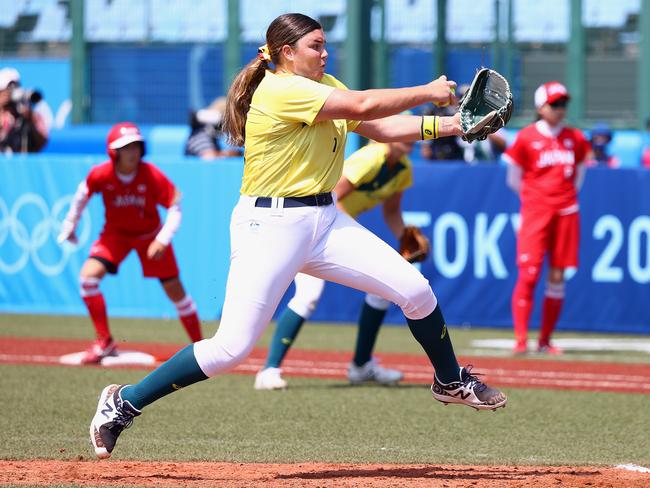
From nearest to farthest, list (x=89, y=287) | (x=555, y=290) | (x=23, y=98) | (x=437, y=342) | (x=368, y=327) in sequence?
(x=437, y=342)
(x=368, y=327)
(x=89, y=287)
(x=555, y=290)
(x=23, y=98)

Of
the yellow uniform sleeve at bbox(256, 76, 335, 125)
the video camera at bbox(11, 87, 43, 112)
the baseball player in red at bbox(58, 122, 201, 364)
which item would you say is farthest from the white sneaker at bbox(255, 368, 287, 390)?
the video camera at bbox(11, 87, 43, 112)

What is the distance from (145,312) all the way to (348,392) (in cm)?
570

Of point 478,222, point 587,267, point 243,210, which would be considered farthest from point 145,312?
point 243,210

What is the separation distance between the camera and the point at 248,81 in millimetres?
6699

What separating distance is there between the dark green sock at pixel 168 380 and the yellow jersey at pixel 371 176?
3.48 metres

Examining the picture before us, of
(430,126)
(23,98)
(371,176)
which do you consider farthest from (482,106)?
(23,98)

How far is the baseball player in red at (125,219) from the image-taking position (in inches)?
431

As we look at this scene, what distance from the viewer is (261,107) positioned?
649cm

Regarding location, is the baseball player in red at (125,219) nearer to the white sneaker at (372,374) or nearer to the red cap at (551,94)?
the white sneaker at (372,374)

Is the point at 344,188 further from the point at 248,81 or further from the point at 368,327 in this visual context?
the point at 248,81

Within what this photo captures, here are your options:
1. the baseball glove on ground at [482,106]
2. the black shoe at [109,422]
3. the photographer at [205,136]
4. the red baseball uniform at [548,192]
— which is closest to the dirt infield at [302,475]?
the black shoe at [109,422]

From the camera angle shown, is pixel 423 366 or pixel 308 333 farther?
pixel 308 333

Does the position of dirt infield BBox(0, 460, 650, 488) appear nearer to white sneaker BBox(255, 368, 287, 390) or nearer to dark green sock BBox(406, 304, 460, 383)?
dark green sock BBox(406, 304, 460, 383)

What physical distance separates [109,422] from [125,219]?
4.73m
